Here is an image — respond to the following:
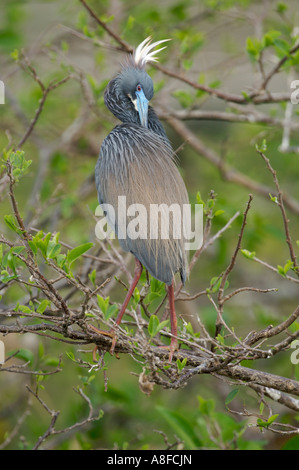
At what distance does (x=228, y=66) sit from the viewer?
5734 millimetres

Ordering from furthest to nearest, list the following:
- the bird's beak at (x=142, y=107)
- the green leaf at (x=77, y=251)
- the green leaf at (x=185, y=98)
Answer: the green leaf at (x=185, y=98) < the bird's beak at (x=142, y=107) < the green leaf at (x=77, y=251)

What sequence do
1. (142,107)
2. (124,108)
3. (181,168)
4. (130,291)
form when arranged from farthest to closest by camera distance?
(181,168) → (124,108) → (142,107) → (130,291)

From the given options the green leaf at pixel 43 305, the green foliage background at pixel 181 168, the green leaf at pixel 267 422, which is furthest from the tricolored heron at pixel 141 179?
the green foliage background at pixel 181 168

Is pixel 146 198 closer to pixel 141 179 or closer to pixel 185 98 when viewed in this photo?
pixel 141 179

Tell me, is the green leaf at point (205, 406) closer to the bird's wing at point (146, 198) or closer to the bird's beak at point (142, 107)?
the bird's wing at point (146, 198)

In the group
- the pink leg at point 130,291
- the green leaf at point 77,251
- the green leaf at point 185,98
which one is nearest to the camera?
the green leaf at point 77,251

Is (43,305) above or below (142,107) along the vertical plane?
below

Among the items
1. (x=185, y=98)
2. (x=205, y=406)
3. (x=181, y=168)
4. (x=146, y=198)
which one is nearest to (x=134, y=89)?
(x=146, y=198)

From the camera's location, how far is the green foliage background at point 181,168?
429 centimetres

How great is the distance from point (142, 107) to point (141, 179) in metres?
0.51

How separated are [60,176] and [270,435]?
9.02ft

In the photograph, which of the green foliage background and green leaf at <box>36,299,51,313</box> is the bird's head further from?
green leaf at <box>36,299,51,313</box>

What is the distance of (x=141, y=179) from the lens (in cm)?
314

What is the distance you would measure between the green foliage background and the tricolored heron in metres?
0.67
